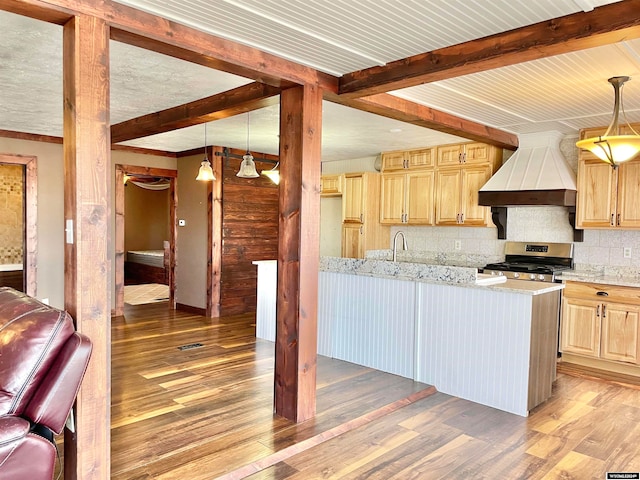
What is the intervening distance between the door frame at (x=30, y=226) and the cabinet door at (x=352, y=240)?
4.09 m

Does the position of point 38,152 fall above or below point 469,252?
above

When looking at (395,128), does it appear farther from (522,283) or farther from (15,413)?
(15,413)

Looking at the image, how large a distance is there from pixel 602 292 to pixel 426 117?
2.39 meters

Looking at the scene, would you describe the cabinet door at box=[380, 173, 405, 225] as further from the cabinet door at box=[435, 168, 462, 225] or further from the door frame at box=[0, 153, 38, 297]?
the door frame at box=[0, 153, 38, 297]

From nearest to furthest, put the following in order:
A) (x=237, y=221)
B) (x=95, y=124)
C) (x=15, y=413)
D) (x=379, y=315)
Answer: (x=15, y=413), (x=95, y=124), (x=379, y=315), (x=237, y=221)

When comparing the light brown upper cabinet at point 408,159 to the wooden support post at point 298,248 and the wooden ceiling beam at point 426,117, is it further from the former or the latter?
the wooden support post at point 298,248

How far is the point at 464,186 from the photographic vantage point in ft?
19.0

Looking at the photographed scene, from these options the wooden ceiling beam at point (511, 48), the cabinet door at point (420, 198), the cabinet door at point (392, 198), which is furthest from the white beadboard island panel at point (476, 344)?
the cabinet door at point (392, 198)

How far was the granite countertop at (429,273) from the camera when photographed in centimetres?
366

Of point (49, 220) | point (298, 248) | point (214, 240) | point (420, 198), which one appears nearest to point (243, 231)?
point (214, 240)

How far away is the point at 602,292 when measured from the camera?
4516mm

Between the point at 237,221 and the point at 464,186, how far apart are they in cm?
327

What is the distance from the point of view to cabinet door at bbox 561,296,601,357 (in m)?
4.59

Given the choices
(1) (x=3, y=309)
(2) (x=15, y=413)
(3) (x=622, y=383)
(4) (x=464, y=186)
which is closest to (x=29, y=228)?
(1) (x=3, y=309)
